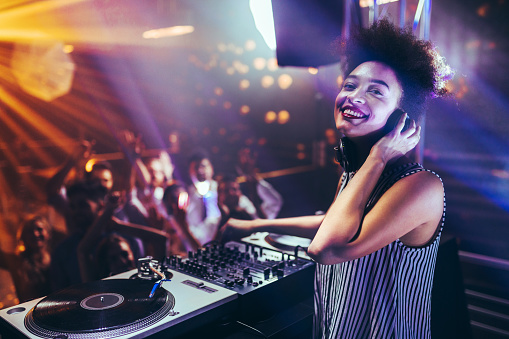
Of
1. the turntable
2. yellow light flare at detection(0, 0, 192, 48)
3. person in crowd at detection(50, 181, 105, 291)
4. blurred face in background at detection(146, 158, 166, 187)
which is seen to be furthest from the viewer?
yellow light flare at detection(0, 0, 192, 48)

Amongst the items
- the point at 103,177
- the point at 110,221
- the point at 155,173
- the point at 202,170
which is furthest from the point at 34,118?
the point at 110,221

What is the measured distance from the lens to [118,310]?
42.5 inches

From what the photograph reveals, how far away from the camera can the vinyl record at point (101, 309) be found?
100 cm

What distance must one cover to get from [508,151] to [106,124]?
7.72 meters

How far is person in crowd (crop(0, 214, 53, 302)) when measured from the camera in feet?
7.96

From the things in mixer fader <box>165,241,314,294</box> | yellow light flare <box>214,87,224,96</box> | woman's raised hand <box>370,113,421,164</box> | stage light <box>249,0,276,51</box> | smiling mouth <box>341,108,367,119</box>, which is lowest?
mixer fader <box>165,241,314,294</box>

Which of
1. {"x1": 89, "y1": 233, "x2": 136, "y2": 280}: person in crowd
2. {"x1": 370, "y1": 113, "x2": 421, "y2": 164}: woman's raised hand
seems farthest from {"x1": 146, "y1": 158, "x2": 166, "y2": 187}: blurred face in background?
{"x1": 370, "y1": 113, "x2": 421, "y2": 164}: woman's raised hand

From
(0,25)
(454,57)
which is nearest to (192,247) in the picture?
(454,57)

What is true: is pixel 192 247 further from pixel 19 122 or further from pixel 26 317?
pixel 19 122

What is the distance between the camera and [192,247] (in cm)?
283

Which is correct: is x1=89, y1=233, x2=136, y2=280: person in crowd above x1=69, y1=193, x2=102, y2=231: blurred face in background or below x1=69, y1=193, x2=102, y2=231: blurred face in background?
below

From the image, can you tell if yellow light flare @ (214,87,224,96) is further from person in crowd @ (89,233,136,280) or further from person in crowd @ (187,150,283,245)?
person in crowd @ (89,233,136,280)

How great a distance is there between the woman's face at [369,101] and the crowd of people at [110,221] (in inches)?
33.7

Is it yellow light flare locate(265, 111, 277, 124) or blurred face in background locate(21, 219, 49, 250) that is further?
yellow light flare locate(265, 111, 277, 124)
